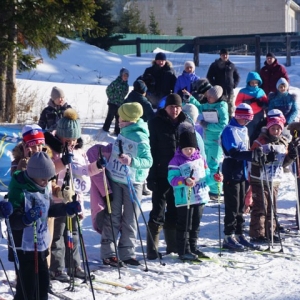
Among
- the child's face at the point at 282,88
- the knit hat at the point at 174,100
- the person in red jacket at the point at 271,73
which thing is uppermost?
the person in red jacket at the point at 271,73

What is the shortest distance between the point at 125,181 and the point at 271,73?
24.9ft

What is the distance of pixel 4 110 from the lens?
15.3m

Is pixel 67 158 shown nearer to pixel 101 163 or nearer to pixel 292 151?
pixel 101 163

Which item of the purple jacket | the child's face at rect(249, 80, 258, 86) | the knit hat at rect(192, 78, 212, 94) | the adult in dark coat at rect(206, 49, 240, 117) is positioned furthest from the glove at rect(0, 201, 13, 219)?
the adult in dark coat at rect(206, 49, 240, 117)

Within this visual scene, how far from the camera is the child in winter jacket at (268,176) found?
9086 mm

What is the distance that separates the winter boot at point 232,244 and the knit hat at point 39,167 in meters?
3.55

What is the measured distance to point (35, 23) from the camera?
44.7 feet

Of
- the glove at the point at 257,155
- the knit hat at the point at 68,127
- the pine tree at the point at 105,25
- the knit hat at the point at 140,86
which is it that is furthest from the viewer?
the pine tree at the point at 105,25

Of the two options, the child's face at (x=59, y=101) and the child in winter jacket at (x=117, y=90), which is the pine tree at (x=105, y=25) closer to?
the child in winter jacket at (x=117, y=90)

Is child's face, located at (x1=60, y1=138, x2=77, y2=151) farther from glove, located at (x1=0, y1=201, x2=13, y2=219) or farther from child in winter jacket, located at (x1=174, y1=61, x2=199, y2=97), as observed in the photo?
child in winter jacket, located at (x1=174, y1=61, x2=199, y2=97)

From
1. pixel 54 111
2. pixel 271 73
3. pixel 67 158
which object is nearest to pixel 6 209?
pixel 67 158

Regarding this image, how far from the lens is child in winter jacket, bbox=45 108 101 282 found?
7.22 m

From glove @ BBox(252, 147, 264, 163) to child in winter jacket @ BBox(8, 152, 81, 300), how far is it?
3.10m

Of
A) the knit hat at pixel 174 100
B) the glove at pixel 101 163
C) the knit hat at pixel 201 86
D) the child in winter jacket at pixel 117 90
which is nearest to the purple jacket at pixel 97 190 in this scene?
the glove at pixel 101 163
